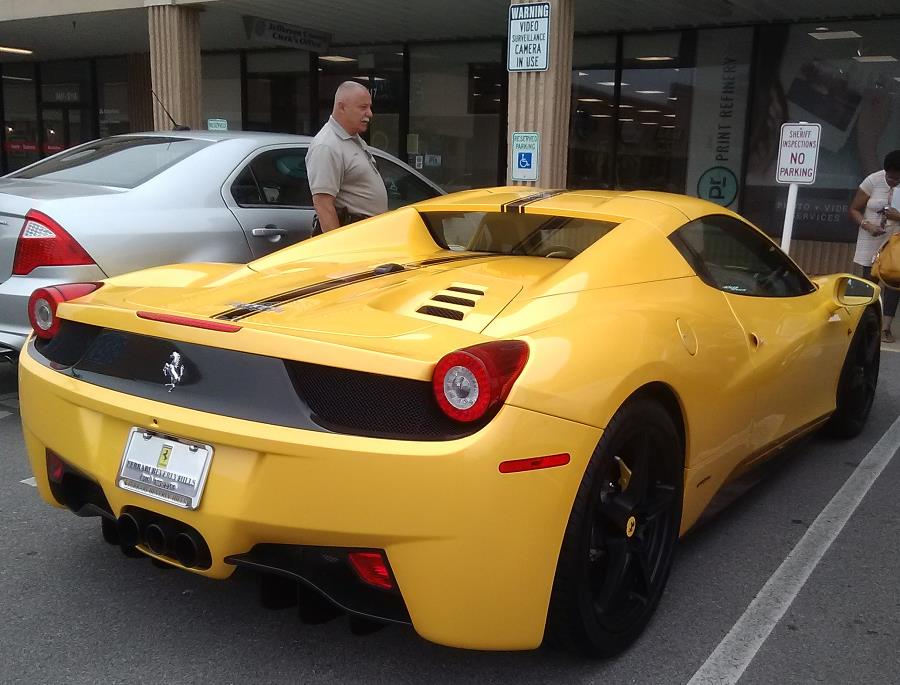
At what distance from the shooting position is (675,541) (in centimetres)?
279

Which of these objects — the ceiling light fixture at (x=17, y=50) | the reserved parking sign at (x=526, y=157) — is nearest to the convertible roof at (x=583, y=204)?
the reserved parking sign at (x=526, y=157)

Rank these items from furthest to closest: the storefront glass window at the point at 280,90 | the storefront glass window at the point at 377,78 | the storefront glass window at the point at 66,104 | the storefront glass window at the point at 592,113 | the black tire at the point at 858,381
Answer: the storefront glass window at the point at 66,104, the storefront glass window at the point at 280,90, the storefront glass window at the point at 377,78, the storefront glass window at the point at 592,113, the black tire at the point at 858,381

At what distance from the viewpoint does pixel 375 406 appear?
7.01 feet

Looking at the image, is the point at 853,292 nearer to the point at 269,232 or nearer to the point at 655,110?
the point at 269,232

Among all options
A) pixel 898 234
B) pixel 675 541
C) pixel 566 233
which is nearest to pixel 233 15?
pixel 898 234

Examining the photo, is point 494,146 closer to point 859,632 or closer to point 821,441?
point 821,441

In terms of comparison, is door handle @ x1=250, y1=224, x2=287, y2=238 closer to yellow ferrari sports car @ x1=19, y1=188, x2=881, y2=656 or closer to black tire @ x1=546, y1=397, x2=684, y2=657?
yellow ferrari sports car @ x1=19, y1=188, x2=881, y2=656

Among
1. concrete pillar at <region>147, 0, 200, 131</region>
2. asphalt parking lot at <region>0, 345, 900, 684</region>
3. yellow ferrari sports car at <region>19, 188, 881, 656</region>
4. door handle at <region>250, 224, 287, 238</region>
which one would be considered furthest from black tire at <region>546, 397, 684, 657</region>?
concrete pillar at <region>147, 0, 200, 131</region>

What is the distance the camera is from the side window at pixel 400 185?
6.33m

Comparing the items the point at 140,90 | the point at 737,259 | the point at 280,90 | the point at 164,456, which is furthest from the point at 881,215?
the point at 140,90

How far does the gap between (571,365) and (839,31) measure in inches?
387

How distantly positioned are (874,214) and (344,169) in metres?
5.33

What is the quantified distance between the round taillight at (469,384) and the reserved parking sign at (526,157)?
228 inches

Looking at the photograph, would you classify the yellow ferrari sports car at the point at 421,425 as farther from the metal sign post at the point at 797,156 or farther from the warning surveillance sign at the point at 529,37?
the warning surveillance sign at the point at 529,37
